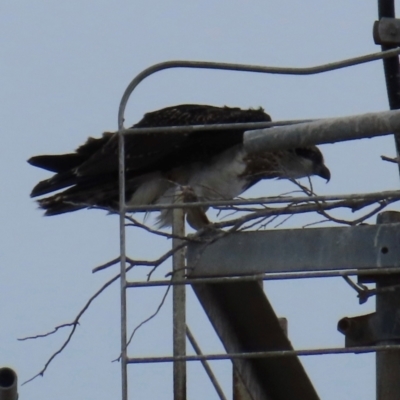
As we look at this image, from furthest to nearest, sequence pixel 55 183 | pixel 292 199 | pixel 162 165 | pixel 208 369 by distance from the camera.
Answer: pixel 162 165 < pixel 55 183 < pixel 208 369 < pixel 292 199

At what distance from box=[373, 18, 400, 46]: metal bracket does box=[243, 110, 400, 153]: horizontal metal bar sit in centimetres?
113

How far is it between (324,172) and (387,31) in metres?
2.90

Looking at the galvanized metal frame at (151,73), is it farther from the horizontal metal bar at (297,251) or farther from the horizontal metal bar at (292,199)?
the horizontal metal bar at (297,251)

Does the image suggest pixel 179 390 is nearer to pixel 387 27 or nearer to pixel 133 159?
pixel 387 27

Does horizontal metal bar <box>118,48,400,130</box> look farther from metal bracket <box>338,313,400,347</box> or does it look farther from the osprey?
the osprey

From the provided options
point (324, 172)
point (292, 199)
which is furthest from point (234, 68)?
point (324, 172)

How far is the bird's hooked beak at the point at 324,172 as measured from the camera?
730 centimetres

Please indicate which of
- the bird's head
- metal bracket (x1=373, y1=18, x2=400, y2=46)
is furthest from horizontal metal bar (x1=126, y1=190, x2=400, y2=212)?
the bird's head

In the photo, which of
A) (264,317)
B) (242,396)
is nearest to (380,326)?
(264,317)

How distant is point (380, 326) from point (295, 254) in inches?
12.8

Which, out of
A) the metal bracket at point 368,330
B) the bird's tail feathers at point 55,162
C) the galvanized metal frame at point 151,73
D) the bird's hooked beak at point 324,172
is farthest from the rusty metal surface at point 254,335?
the bird's hooked beak at point 324,172

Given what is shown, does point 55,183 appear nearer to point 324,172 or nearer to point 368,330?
point 324,172

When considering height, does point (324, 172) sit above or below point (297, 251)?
above

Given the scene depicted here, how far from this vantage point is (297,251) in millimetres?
3994
